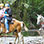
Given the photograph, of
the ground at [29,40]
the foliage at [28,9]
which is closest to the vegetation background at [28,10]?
the foliage at [28,9]

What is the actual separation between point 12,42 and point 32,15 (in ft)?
2.59

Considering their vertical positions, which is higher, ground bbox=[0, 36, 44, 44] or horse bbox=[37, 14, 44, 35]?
horse bbox=[37, 14, 44, 35]

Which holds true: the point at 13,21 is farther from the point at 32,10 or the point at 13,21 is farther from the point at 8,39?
the point at 32,10

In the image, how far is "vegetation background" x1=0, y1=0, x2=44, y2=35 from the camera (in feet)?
12.4

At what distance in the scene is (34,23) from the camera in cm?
387

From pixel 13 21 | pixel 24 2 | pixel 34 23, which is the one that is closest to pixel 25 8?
pixel 24 2

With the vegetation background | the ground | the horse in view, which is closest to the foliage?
the vegetation background

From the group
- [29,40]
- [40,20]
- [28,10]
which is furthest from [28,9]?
[29,40]

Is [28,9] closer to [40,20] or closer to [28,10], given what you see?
[28,10]

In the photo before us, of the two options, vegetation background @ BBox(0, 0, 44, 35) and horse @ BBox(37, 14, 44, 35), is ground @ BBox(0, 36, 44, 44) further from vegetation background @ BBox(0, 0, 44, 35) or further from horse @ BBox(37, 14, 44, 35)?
vegetation background @ BBox(0, 0, 44, 35)

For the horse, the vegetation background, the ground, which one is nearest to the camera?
the ground

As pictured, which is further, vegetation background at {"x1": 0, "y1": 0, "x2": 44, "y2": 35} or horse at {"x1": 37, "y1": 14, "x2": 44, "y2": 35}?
vegetation background at {"x1": 0, "y1": 0, "x2": 44, "y2": 35}

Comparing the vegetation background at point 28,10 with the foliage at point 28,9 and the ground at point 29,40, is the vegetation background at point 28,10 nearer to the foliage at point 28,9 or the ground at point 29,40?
the foliage at point 28,9

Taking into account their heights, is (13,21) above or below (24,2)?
below
